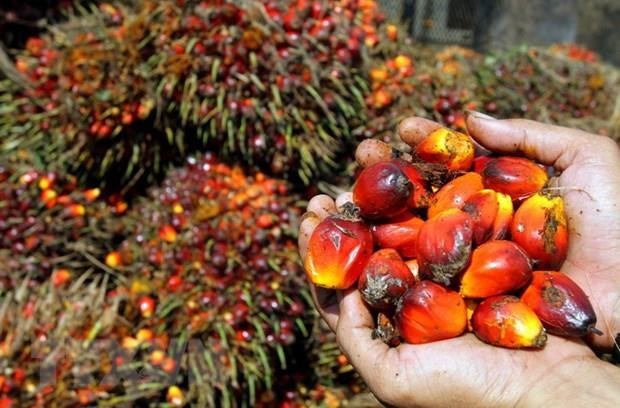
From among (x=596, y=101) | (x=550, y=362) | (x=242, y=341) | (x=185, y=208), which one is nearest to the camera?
(x=550, y=362)

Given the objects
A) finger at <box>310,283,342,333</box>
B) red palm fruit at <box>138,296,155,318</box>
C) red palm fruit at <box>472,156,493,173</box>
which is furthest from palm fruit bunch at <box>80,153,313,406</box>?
red palm fruit at <box>472,156,493,173</box>

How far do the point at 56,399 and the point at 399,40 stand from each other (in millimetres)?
1829

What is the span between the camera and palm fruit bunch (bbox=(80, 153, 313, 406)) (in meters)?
2.06

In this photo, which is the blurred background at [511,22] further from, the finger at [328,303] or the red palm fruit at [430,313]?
the red palm fruit at [430,313]

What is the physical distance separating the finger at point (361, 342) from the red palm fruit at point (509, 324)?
20 centimetres

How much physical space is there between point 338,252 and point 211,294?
0.86 m

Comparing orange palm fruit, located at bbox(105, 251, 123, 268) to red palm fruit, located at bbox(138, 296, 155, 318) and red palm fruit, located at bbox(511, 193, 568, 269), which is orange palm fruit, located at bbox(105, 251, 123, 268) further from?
red palm fruit, located at bbox(511, 193, 568, 269)

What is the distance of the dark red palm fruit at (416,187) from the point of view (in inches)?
57.3

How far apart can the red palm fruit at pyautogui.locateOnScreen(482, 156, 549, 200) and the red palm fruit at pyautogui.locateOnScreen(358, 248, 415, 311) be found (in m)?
0.29

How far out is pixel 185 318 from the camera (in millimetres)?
2084

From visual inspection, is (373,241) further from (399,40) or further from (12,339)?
(399,40)

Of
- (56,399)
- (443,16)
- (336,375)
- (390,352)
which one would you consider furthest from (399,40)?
(443,16)

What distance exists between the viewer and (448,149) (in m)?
1.48

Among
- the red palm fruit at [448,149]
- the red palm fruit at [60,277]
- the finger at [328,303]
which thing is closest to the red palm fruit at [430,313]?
the finger at [328,303]
